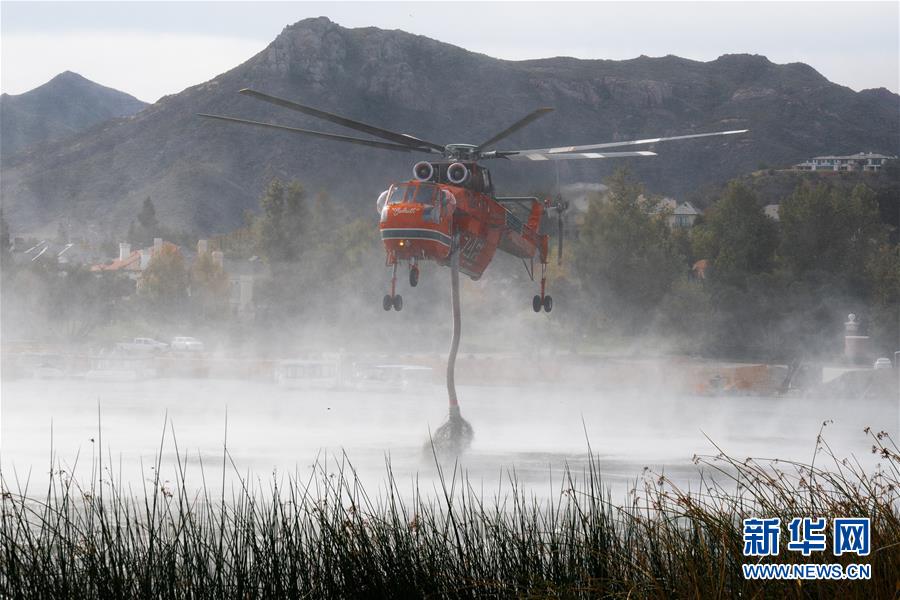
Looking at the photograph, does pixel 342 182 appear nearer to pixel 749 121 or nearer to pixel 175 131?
pixel 175 131

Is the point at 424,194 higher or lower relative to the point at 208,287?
higher

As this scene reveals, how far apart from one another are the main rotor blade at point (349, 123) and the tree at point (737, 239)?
2703 inches

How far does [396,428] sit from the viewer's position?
5859 centimetres

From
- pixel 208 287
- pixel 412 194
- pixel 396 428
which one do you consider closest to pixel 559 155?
pixel 412 194

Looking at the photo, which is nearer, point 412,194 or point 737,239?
point 412,194

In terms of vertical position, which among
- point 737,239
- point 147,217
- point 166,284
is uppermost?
point 147,217

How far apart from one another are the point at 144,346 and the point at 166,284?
7148 millimetres

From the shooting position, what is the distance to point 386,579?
1020 cm

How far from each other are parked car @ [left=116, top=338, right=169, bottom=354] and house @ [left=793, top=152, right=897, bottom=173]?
87137 millimetres

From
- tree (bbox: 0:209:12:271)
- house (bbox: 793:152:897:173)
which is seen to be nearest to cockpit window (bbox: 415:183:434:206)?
tree (bbox: 0:209:12:271)

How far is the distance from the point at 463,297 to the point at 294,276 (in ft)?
53.4

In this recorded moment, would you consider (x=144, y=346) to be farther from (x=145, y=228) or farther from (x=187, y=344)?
(x=145, y=228)

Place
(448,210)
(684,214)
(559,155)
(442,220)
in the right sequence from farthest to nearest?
1. (684,214)
2. (448,210)
3. (442,220)
4. (559,155)

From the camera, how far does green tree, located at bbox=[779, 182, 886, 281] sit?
293 feet
